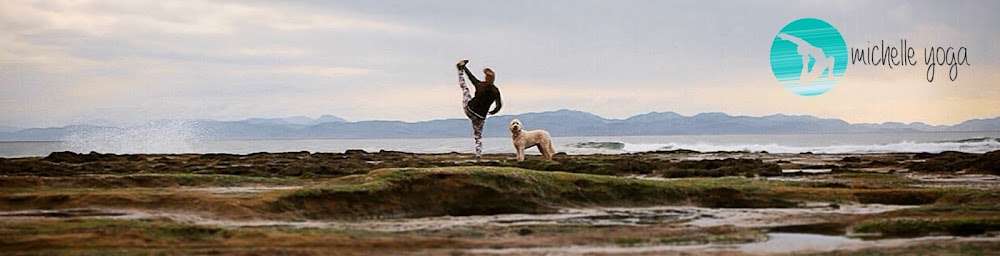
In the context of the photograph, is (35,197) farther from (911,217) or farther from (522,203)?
(911,217)

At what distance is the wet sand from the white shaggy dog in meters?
7.53

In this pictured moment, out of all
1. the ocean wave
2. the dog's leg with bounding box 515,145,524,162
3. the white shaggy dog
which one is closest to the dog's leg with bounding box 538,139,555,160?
the white shaggy dog

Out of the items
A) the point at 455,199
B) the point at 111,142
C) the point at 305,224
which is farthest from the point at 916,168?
the point at 111,142

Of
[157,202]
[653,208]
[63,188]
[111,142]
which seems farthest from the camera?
[111,142]

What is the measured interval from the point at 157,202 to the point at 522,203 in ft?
16.1

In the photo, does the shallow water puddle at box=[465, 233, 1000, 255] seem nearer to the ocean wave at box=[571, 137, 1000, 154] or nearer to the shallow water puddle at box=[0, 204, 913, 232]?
the shallow water puddle at box=[0, 204, 913, 232]

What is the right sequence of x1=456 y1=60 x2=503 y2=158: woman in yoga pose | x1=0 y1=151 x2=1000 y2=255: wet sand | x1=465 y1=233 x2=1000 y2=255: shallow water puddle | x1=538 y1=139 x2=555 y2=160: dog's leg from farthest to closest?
x1=538 y1=139 x2=555 y2=160: dog's leg → x1=456 y1=60 x2=503 y2=158: woman in yoga pose → x1=0 y1=151 x2=1000 y2=255: wet sand → x1=465 y1=233 x2=1000 y2=255: shallow water puddle

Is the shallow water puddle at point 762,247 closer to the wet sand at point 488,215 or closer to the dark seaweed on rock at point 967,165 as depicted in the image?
the wet sand at point 488,215

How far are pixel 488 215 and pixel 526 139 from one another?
1327cm

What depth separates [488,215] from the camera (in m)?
16.4

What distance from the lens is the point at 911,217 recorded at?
15164 millimetres

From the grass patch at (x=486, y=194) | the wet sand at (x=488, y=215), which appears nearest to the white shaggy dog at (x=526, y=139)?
the wet sand at (x=488, y=215)

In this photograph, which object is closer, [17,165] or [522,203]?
[522,203]

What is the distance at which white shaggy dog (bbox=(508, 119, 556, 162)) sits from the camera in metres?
29.2
